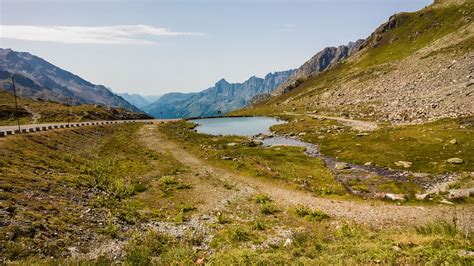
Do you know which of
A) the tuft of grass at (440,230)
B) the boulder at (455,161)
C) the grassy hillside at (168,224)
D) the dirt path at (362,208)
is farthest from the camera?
the boulder at (455,161)

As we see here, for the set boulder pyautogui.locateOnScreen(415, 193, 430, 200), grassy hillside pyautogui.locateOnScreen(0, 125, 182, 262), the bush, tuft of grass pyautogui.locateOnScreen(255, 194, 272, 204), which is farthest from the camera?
tuft of grass pyautogui.locateOnScreen(255, 194, 272, 204)

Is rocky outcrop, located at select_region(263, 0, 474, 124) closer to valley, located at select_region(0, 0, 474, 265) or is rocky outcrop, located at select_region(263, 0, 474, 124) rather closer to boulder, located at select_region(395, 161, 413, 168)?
valley, located at select_region(0, 0, 474, 265)

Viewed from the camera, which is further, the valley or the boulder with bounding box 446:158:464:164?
the boulder with bounding box 446:158:464:164

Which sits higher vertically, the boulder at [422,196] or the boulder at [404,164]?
the boulder at [404,164]

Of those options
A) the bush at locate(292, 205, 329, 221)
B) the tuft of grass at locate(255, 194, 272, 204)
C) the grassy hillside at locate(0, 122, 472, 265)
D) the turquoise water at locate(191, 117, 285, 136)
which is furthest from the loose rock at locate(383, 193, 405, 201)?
the turquoise water at locate(191, 117, 285, 136)

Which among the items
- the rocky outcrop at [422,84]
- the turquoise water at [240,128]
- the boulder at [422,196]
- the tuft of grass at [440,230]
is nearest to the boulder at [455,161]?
the boulder at [422,196]

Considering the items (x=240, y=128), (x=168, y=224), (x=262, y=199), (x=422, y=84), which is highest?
(x=422, y=84)

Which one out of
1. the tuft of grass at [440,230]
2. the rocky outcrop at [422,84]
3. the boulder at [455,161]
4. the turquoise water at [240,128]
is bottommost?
the tuft of grass at [440,230]

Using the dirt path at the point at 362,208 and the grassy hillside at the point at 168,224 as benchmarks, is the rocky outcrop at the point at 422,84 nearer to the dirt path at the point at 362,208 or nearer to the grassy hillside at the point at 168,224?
the dirt path at the point at 362,208

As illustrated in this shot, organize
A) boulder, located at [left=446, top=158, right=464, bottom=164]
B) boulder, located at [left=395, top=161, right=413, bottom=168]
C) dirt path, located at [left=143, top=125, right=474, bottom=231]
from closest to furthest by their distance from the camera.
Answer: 1. dirt path, located at [left=143, top=125, right=474, bottom=231]
2. boulder, located at [left=446, top=158, right=464, bottom=164]
3. boulder, located at [left=395, top=161, right=413, bottom=168]

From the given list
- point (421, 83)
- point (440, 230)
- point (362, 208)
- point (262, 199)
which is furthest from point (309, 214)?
point (421, 83)

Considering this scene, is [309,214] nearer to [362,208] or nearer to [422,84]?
[362,208]

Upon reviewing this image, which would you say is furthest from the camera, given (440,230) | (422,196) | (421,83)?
(421,83)

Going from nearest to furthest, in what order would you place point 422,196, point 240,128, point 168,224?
point 168,224 < point 422,196 < point 240,128
